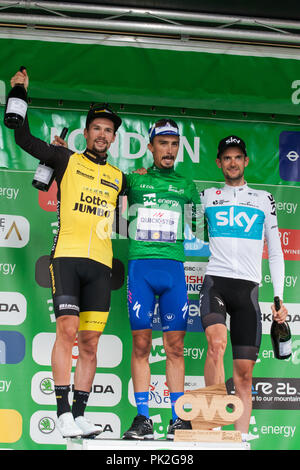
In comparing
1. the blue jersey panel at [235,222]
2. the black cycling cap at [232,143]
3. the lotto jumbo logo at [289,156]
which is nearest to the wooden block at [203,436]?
the blue jersey panel at [235,222]

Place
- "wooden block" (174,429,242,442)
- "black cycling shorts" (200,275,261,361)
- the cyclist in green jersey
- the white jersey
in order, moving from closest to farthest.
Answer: "wooden block" (174,429,242,442) → the cyclist in green jersey → "black cycling shorts" (200,275,261,361) → the white jersey

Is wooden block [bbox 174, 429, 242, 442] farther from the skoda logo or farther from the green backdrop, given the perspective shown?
the green backdrop

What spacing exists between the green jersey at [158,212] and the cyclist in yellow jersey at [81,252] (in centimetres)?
17

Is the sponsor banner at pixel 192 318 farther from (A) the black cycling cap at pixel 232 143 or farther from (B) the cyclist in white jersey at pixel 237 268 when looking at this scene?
(A) the black cycling cap at pixel 232 143

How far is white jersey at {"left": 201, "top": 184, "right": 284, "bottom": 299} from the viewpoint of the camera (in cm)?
438

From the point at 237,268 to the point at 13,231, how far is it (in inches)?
63.1

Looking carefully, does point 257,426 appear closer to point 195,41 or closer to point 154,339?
point 154,339

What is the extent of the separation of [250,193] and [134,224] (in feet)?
2.71

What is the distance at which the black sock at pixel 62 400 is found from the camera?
3.72 meters

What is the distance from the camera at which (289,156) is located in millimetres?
5090

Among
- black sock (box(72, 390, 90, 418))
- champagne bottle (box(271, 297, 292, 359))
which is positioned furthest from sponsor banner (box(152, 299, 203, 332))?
black sock (box(72, 390, 90, 418))

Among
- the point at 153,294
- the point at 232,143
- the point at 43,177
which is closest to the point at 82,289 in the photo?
the point at 153,294

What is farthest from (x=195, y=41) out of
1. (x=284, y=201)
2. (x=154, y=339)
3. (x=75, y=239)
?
(x=154, y=339)

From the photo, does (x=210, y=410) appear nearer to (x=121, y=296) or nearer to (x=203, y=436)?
(x=203, y=436)
